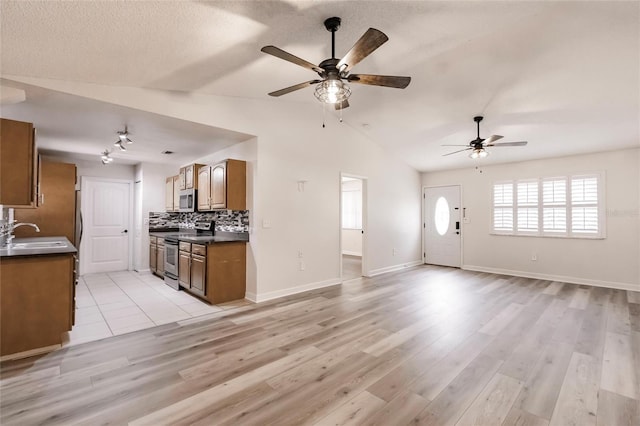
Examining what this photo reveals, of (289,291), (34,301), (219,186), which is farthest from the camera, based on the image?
(289,291)

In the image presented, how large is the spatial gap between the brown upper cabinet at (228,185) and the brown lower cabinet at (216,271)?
62 centimetres

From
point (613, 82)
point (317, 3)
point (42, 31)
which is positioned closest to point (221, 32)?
point (317, 3)

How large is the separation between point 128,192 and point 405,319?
665 centimetres

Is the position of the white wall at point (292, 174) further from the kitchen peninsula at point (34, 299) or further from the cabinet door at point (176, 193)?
the cabinet door at point (176, 193)

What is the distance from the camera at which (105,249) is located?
6500 millimetres

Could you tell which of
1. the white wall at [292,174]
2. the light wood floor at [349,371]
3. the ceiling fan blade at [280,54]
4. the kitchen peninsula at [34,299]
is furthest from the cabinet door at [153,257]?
the ceiling fan blade at [280,54]

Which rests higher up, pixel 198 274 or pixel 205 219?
pixel 205 219

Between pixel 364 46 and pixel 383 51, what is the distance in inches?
46.8

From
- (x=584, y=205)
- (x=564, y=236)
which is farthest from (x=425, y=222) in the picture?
(x=584, y=205)

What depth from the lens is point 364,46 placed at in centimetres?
204

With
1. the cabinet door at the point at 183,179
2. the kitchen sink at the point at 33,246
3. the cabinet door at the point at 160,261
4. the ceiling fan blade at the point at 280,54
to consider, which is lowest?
the cabinet door at the point at 160,261

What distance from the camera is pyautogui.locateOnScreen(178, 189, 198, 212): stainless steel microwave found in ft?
17.4

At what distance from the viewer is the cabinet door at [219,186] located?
438cm

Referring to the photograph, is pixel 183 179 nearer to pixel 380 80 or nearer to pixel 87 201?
pixel 87 201
